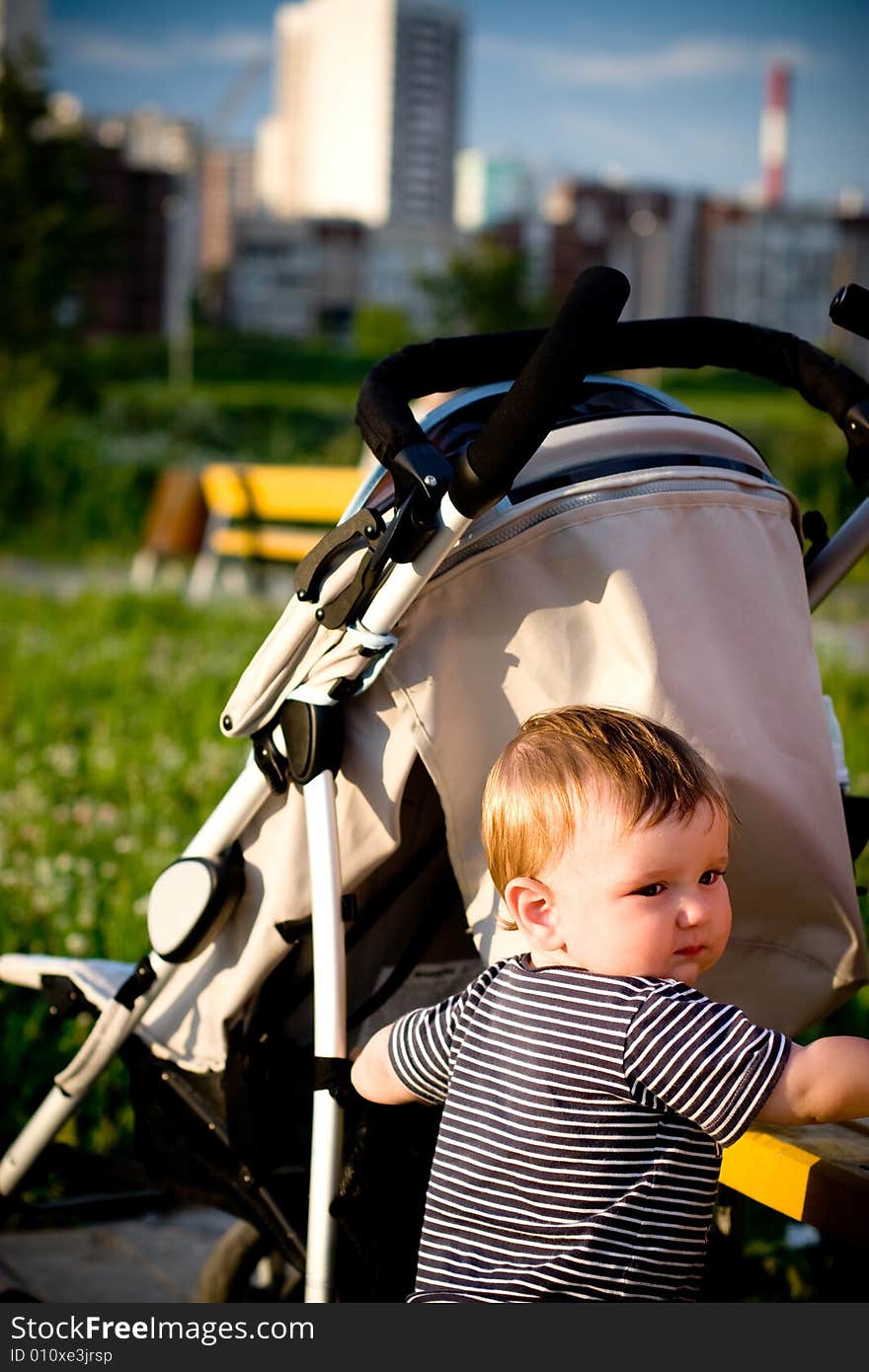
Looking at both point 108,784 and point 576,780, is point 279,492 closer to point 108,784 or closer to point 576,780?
point 108,784

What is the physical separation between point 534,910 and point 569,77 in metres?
172

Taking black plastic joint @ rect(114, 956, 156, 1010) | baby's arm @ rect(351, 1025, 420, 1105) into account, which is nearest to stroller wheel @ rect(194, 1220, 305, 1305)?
black plastic joint @ rect(114, 956, 156, 1010)

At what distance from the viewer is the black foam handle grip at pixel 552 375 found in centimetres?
159

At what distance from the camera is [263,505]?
9.46 meters

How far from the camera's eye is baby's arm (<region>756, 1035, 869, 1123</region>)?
157 cm

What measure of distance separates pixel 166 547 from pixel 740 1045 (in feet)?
29.6

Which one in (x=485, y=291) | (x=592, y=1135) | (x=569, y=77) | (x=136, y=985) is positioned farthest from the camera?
(x=569, y=77)

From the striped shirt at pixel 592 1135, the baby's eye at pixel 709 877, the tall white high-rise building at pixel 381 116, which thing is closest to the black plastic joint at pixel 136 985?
the striped shirt at pixel 592 1135

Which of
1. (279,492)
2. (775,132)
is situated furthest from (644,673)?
(775,132)

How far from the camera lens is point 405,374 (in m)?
1.95

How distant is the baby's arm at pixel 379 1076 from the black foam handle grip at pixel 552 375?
0.70 m

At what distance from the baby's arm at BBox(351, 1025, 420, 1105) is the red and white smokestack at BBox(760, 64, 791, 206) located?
105 meters

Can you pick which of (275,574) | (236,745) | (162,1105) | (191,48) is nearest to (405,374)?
(162,1105)

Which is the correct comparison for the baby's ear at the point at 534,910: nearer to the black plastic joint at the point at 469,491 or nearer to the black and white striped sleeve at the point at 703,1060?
the black and white striped sleeve at the point at 703,1060
